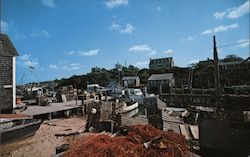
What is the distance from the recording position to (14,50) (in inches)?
716

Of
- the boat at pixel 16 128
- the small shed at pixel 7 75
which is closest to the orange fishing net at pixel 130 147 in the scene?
the boat at pixel 16 128

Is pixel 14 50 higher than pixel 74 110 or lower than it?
higher

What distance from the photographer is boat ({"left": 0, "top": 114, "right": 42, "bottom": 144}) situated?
35.6 ft

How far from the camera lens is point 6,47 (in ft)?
58.3

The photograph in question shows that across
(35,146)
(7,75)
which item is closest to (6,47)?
(7,75)

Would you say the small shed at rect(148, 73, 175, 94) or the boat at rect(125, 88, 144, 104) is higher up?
the small shed at rect(148, 73, 175, 94)

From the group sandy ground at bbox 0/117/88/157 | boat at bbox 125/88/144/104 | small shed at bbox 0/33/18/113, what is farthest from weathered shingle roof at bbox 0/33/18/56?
boat at bbox 125/88/144/104

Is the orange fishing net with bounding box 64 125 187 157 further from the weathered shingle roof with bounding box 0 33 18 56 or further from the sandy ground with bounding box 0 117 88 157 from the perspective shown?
the weathered shingle roof with bounding box 0 33 18 56

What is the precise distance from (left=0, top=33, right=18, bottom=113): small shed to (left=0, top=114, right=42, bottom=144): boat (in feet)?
18.8

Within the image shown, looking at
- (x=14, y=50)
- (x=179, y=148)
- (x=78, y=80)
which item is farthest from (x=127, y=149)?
(x=78, y=80)

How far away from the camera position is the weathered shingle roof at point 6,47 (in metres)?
17.3

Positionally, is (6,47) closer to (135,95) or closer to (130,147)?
(130,147)

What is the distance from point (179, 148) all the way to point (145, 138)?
136 centimetres

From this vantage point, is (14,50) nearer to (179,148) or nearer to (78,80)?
(179,148)
